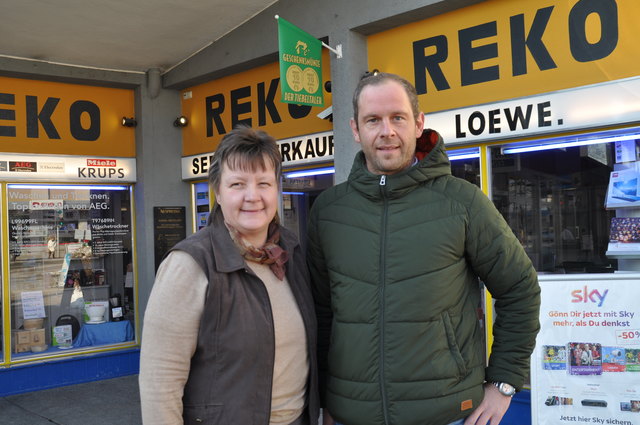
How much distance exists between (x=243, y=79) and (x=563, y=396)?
5.11 meters

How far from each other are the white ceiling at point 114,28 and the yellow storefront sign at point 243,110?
Answer: 575mm

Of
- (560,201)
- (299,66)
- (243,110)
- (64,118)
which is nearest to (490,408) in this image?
(560,201)

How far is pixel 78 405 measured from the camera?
6008mm

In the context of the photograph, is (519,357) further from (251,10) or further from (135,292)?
(135,292)

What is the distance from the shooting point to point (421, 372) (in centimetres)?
186

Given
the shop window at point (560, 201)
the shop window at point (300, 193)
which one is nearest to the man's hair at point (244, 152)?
the shop window at point (560, 201)

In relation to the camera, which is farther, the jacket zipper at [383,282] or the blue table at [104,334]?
the blue table at [104,334]

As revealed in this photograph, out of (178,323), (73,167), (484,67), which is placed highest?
(484,67)

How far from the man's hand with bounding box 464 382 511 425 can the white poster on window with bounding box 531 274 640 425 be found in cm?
168

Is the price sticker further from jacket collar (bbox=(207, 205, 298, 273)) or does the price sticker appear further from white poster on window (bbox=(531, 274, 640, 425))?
jacket collar (bbox=(207, 205, 298, 273))

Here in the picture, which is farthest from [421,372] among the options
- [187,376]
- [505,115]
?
[505,115]

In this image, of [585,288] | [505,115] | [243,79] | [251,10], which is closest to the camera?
[585,288]

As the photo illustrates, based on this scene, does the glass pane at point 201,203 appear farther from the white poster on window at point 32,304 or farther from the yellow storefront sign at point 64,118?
the white poster on window at point 32,304

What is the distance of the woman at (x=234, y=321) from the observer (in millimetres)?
1802
